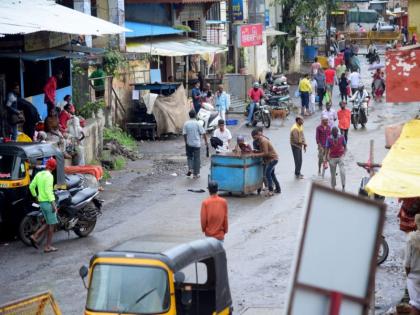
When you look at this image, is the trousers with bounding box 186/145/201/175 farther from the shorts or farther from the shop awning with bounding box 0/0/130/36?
the shorts

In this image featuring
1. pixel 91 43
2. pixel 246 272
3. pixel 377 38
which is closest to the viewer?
pixel 246 272

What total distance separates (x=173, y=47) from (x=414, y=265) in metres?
23.2

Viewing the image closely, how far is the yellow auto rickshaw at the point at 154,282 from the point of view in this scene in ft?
31.4

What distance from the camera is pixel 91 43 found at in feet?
96.1

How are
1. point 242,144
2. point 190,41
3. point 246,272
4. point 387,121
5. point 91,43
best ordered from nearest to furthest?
point 246,272 < point 242,144 < point 91,43 < point 387,121 < point 190,41

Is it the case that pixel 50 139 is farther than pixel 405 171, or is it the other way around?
pixel 50 139

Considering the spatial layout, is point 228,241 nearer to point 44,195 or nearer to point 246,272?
point 246,272

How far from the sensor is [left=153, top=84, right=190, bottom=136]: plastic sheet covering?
28641 mm

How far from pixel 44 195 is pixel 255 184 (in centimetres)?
616

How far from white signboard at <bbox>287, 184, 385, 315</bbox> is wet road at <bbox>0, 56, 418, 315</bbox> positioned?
7.29 meters

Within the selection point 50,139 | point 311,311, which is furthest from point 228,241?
point 311,311

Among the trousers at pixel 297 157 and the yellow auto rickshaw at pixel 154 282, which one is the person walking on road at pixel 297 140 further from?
the yellow auto rickshaw at pixel 154 282

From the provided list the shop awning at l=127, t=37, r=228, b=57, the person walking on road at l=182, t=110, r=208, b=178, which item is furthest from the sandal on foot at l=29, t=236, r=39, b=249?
the shop awning at l=127, t=37, r=228, b=57

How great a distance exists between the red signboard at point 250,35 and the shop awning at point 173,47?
300 centimetres
